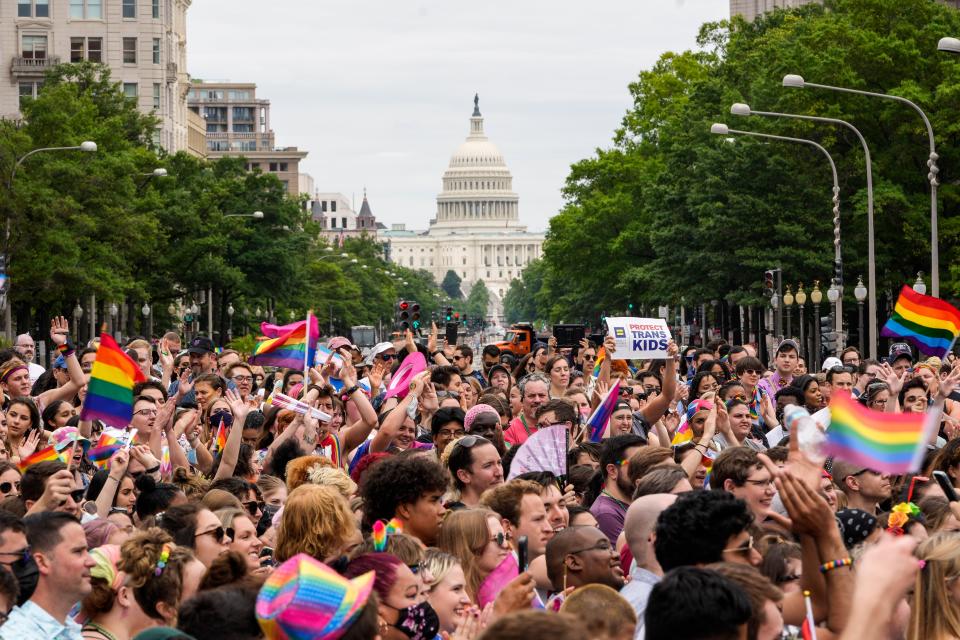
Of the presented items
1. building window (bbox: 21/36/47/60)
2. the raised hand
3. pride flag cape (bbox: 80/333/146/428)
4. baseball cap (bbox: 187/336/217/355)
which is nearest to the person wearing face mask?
pride flag cape (bbox: 80/333/146/428)

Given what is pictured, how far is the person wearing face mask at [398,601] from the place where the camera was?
7051 mm

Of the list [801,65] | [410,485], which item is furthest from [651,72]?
[410,485]

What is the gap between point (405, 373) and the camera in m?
16.4

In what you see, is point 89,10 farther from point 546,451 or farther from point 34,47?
point 546,451

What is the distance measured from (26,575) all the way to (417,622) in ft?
5.57

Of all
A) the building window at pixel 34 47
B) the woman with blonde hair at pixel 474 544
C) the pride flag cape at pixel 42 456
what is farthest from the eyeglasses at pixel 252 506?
the building window at pixel 34 47

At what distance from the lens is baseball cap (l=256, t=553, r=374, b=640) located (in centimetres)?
560

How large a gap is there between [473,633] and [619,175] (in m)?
72.3

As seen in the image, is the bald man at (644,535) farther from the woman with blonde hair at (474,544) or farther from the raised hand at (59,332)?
the raised hand at (59,332)

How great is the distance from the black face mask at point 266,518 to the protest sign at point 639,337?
23.9ft

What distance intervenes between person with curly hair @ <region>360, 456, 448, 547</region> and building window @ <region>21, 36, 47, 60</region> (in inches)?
3770

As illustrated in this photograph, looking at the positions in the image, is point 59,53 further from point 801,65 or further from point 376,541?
point 376,541

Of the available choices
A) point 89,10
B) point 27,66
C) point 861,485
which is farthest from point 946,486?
point 89,10

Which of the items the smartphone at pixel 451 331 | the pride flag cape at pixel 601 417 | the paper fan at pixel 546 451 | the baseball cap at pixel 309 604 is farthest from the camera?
the smartphone at pixel 451 331
